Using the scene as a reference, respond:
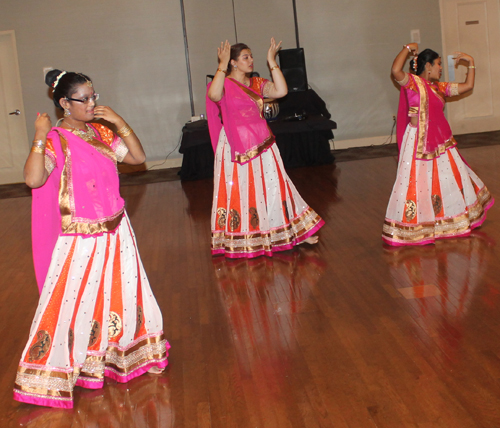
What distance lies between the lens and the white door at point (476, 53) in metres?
9.30

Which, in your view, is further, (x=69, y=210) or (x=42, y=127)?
(x=69, y=210)

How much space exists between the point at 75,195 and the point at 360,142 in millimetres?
7521

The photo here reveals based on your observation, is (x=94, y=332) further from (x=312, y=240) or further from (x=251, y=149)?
(x=312, y=240)

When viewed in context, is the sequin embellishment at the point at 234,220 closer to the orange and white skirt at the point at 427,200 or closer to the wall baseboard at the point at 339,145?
the orange and white skirt at the point at 427,200

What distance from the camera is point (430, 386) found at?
2430 millimetres

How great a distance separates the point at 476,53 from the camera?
945 centimetres

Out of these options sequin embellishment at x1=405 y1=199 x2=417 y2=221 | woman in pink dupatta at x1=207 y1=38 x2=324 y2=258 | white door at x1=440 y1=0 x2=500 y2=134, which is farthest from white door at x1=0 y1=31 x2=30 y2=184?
sequin embellishment at x1=405 y1=199 x2=417 y2=221

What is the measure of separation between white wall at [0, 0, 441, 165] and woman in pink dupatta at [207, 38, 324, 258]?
497 cm

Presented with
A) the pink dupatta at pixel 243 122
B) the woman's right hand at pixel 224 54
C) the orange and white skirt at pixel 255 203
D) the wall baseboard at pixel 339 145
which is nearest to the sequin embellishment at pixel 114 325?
the orange and white skirt at pixel 255 203

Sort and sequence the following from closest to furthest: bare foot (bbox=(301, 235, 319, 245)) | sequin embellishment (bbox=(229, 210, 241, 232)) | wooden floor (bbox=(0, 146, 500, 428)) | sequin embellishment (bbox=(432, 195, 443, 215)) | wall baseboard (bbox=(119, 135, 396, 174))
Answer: wooden floor (bbox=(0, 146, 500, 428)) < sequin embellishment (bbox=(432, 195, 443, 215)) < sequin embellishment (bbox=(229, 210, 241, 232)) < bare foot (bbox=(301, 235, 319, 245)) < wall baseboard (bbox=(119, 135, 396, 174))

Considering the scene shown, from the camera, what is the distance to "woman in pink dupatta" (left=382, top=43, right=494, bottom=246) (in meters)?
4.22

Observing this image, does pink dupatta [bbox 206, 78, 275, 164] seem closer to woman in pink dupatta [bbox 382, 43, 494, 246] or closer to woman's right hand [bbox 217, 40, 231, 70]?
woman's right hand [bbox 217, 40, 231, 70]

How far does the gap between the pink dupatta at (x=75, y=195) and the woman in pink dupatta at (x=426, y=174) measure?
232 cm

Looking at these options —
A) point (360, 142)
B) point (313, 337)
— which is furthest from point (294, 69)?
point (313, 337)
